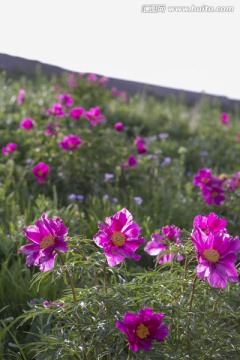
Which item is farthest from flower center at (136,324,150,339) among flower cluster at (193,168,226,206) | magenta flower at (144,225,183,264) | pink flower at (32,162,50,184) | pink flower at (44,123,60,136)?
pink flower at (44,123,60,136)

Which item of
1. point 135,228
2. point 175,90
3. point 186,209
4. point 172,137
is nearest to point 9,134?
point 186,209

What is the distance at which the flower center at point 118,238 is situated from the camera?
1.50m

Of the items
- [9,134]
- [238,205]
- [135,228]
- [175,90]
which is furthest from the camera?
[175,90]

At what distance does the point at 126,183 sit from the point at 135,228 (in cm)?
253

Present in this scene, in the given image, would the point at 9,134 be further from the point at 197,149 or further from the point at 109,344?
the point at 109,344

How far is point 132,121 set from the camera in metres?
6.65

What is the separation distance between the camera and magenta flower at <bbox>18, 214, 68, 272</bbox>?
58.7 inches

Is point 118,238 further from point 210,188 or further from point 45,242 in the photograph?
point 210,188

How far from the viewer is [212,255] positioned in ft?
4.62

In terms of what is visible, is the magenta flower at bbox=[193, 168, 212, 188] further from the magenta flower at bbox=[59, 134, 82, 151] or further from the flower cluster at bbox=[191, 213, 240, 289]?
the flower cluster at bbox=[191, 213, 240, 289]

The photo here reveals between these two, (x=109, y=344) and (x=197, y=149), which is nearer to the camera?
(x=109, y=344)

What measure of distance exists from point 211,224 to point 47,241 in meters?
0.48

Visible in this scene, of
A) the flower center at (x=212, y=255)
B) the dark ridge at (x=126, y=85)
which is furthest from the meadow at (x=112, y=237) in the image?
the dark ridge at (x=126, y=85)

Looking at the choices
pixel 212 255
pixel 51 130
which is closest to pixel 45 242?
pixel 212 255
